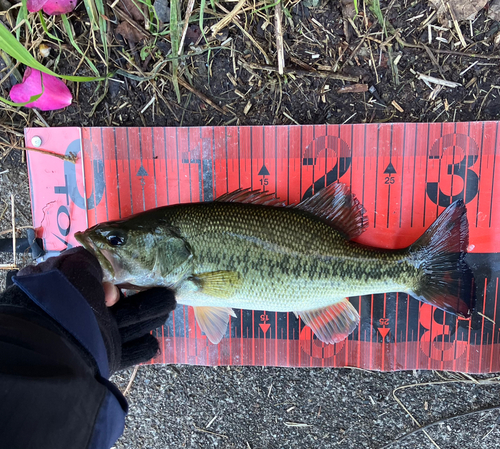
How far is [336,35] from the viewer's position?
1989mm

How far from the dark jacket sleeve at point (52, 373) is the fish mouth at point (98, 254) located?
0.70 feet

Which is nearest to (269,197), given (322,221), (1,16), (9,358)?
(322,221)

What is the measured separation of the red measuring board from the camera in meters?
2.00

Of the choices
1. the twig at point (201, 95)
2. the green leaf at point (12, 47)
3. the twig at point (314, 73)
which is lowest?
the twig at point (201, 95)

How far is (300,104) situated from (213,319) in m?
1.36

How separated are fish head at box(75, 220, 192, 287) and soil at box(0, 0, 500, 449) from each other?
748 millimetres

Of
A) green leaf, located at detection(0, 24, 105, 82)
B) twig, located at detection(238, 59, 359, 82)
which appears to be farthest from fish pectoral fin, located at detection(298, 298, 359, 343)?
green leaf, located at detection(0, 24, 105, 82)

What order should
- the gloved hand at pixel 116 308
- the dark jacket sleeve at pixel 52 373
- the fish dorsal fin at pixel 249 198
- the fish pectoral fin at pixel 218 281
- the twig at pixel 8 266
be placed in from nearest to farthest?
the dark jacket sleeve at pixel 52 373 < the gloved hand at pixel 116 308 < the fish pectoral fin at pixel 218 281 < the fish dorsal fin at pixel 249 198 < the twig at pixel 8 266

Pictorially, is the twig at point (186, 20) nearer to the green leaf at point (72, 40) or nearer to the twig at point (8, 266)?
the green leaf at point (72, 40)

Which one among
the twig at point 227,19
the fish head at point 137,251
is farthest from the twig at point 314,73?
the fish head at point 137,251

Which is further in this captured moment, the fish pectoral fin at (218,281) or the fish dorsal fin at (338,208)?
the fish dorsal fin at (338,208)

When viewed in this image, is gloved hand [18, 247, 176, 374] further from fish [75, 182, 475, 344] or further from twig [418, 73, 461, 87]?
twig [418, 73, 461, 87]

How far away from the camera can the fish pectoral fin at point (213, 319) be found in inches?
78.4

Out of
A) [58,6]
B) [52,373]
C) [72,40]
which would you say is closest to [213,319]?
[52,373]
